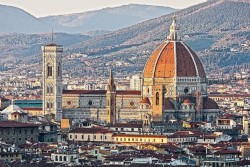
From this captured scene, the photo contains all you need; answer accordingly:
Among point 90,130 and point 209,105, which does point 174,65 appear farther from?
point 90,130

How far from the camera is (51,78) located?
156m

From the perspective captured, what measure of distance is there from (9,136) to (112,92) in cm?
3525

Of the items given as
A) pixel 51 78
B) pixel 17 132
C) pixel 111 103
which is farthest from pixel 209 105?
pixel 17 132

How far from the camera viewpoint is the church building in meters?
144

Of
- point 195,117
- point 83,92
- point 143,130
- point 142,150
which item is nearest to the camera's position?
point 142,150

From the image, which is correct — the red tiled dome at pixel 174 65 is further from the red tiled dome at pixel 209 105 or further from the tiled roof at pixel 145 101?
the red tiled dome at pixel 209 105

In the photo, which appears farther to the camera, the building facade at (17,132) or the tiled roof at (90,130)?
the tiled roof at (90,130)

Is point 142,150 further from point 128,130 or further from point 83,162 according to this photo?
point 128,130

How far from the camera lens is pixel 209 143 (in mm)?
107750

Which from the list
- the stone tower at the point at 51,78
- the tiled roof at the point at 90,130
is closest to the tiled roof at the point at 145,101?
the stone tower at the point at 51,78

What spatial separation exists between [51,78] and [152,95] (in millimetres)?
14729

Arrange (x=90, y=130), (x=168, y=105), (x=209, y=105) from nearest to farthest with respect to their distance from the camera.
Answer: (x=90, y=130), (x=168, y=105), (x=209, y=105)

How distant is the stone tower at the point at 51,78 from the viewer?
6063 inches

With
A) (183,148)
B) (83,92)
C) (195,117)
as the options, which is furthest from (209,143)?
(83,92)
